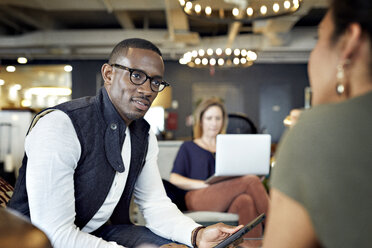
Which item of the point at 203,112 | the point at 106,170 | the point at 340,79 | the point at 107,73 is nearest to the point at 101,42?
the point at 203,112

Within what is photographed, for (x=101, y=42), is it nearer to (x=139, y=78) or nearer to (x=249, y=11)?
(x=249, y=11)

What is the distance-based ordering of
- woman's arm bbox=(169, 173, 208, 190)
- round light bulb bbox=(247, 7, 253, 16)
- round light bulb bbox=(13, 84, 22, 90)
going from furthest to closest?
1. round light bulb bbox=(13, 84, 22, 90)
2. woman's arm bbox=(169, 173, 208, 190)
3. round light bulb bbox=(247, 7, 253, 16)

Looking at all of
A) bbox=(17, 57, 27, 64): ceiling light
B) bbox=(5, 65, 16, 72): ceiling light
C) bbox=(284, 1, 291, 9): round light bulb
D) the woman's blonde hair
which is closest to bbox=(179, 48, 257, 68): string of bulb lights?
the woman's blonde hair

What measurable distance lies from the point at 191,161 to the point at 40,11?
7.11 m

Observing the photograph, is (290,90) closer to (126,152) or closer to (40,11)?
(40,11)

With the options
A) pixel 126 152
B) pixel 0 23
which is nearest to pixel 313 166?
pixel 126 152

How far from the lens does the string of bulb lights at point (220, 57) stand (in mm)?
7004

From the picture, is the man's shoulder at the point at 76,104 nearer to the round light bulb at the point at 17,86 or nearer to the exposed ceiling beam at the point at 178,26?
the exposed ceiling beam at the point at 178,26

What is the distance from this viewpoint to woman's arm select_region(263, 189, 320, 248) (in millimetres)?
656

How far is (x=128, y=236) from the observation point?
1812 mm

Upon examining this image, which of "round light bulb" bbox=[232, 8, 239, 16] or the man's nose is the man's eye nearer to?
the man's nose

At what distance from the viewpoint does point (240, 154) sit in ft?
10.2

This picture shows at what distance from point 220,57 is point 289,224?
6.58 metres

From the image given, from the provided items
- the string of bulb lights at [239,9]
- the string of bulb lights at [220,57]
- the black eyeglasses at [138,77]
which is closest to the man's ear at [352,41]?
the black eyeglasses at [138,77]
